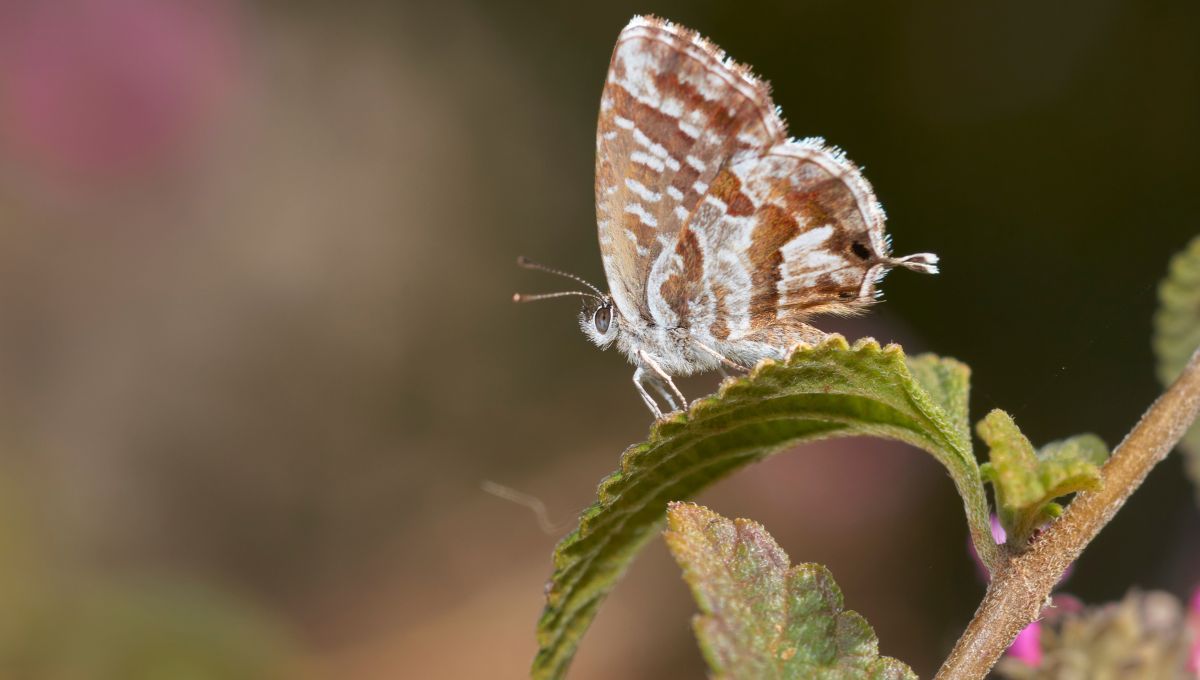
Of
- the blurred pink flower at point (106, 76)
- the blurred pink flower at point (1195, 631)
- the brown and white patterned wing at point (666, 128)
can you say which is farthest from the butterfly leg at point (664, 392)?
the blurred pink flower at point (106, 76)

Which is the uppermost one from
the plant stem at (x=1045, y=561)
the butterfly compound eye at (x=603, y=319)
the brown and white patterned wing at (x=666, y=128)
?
the butterfly compound eye at (x=603, y=319)

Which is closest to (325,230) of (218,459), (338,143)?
(338,143)

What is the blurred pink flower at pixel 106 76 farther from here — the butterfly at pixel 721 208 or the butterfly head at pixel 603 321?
the butterfly at pixel 721 208

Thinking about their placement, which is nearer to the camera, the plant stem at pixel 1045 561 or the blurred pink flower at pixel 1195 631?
the plant stem at pixel 1045 561

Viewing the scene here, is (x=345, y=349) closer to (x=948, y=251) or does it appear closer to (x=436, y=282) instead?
(x=436, y=282)

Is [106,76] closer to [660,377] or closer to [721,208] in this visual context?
[660,377]

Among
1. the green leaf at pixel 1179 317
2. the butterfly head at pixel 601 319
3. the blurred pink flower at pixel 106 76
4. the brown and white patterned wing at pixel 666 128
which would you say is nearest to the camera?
the green leaf at pixel 1179 317

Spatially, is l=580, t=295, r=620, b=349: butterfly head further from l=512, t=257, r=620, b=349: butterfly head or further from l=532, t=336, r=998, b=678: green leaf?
l=532, t=336, r=998, b=678: green leaf
